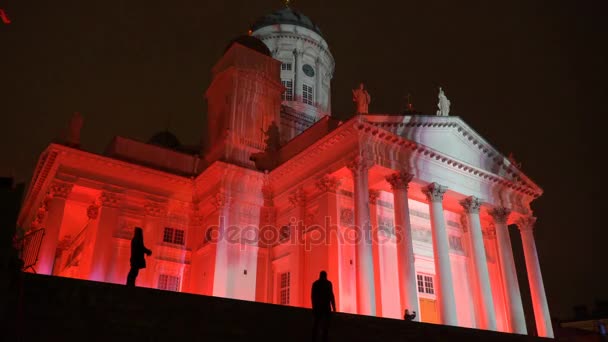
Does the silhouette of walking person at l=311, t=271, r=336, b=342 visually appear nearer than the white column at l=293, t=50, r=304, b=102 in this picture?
Yes

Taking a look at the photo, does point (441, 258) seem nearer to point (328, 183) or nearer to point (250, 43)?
point (328, 183)

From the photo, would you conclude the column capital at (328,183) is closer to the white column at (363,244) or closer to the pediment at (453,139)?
the white column at (363,244)

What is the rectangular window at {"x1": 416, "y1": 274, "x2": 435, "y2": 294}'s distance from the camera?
26938 millimetres

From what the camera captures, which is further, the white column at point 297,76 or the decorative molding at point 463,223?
the white column at point 297,76

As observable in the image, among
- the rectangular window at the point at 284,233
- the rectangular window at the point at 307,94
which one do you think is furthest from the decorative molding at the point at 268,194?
the rectangular window at the point at 307,94

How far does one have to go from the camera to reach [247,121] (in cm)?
3000

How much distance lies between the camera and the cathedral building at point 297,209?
23297mm

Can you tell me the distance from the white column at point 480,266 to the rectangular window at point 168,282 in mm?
15695

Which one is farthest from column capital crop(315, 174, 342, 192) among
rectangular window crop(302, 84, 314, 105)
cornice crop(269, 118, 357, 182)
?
rectangular window crop(302, 84, 314, 105)

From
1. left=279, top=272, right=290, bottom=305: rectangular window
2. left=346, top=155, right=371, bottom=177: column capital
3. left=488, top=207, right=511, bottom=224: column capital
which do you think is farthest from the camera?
left=488, top=207, right=511, bottom=224: column capital

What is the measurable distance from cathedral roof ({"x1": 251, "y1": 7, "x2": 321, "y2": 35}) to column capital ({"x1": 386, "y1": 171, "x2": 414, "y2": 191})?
980 inches

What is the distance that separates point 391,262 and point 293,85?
20.5 meters

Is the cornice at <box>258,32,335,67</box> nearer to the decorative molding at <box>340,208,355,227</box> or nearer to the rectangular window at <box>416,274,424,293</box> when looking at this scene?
the decorative molding at <box>340,208,355,227</box>

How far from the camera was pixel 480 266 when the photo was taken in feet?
82.4
